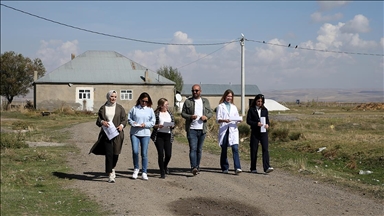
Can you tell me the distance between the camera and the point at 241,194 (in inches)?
411

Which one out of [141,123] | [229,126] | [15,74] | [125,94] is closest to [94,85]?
[125,94]

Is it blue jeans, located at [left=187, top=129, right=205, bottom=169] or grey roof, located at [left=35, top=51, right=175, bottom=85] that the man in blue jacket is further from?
grey roof, located at [left=35, top=51, right=175, bottom=85]

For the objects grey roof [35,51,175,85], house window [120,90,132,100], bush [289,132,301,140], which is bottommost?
bush [289,132,301,140]

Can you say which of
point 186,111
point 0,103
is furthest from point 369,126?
point 0,103

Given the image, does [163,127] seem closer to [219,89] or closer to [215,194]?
[215,194]

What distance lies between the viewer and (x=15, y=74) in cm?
6631

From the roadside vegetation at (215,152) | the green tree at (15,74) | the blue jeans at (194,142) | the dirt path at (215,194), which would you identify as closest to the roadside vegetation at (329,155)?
the roadside vegetation at (215,152)

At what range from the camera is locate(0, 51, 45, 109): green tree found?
214 feet

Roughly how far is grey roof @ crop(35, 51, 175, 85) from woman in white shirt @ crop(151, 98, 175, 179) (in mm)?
40696

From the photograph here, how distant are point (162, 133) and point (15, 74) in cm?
5819

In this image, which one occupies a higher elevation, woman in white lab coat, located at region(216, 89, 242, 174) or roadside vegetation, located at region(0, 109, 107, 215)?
woman in white lab coat, located at region(216, 89, 242, 174)

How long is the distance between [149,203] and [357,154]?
11.2m

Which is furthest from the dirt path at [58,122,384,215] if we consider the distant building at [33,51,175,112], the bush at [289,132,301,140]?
the distant building at [33,51,175,112]

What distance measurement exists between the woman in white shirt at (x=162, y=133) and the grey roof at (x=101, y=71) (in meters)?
40.7
